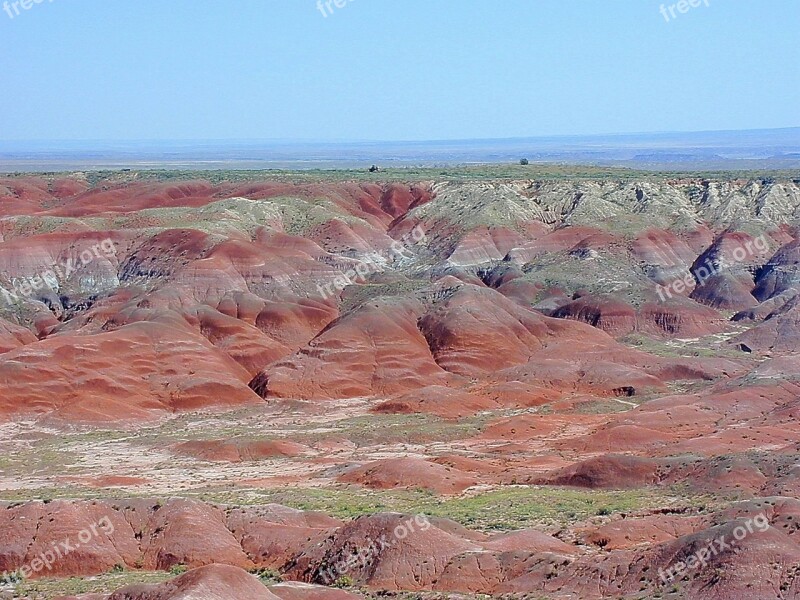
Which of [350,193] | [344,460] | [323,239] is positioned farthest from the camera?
[350,193]

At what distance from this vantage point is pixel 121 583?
106 feet

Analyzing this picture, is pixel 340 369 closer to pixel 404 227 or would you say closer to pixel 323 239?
pixel 323 239

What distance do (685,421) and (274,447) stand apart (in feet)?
80.6

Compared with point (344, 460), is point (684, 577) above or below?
above

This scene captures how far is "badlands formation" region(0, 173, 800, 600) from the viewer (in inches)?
1308

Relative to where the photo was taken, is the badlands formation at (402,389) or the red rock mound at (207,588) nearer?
the red rock mound at (207,588)

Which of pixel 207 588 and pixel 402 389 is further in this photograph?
pixel 402 389

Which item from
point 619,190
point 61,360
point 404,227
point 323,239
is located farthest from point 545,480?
point 619,190

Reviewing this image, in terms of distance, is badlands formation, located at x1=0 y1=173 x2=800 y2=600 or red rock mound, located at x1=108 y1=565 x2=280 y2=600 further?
badlands formation, located at x1=0 y1=173 x2=800 y2=600

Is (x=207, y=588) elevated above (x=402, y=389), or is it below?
above

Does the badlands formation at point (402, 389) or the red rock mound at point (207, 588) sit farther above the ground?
the red rock mound at point (207, 588)

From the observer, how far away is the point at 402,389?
78562mm

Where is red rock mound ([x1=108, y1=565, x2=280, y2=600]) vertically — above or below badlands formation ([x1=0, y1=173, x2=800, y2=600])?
above

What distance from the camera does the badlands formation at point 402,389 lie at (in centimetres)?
3322
